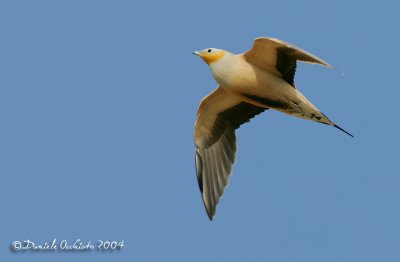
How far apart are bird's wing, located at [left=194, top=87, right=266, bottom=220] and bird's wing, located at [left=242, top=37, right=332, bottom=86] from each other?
107 cm

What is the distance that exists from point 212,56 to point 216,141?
1.74 metres

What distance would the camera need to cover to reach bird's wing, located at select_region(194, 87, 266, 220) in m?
15.0

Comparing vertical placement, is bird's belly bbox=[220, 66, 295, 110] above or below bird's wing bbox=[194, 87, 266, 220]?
above

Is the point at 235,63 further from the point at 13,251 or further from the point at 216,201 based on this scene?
the point at 13,251

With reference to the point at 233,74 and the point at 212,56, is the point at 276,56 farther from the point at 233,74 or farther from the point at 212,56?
the point at 212,56

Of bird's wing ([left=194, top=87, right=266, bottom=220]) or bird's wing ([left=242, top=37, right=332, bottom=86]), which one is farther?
bird's wing ([left=194, top=87, right=266, bottom=220])

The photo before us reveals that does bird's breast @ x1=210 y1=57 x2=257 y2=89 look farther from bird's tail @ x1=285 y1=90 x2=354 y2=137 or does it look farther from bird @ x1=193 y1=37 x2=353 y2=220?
bird's tail @ x1=285 y1=90 x2=354 y2=137

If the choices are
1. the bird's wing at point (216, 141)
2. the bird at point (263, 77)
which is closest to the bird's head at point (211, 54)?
the bird at point (263, 77)

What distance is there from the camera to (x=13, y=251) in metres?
13.5

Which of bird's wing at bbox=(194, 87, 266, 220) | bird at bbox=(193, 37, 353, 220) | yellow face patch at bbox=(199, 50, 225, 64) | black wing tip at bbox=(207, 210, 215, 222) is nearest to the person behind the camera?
bird at bbox=(193, 37, 353, 220)

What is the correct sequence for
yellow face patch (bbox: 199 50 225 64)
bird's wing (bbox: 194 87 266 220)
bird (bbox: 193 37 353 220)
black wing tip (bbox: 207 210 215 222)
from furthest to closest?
bird's wing (bbox: 194 87 266 220) → black wing tip (bbox: 207 210 215 222) → yellow face patch (bbox: 199 50 225 64) → bird (bbox: 193 37 353 220)

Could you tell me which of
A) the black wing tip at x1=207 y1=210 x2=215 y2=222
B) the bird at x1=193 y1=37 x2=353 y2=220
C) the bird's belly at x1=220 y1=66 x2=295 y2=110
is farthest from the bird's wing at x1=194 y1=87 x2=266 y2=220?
the bird's belly at x1=220 y1=66 x2=295 y2=110

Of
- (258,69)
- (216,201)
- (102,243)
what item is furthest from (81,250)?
(258,69)

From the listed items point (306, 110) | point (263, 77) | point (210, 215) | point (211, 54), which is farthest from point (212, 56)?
point (210, 215)
